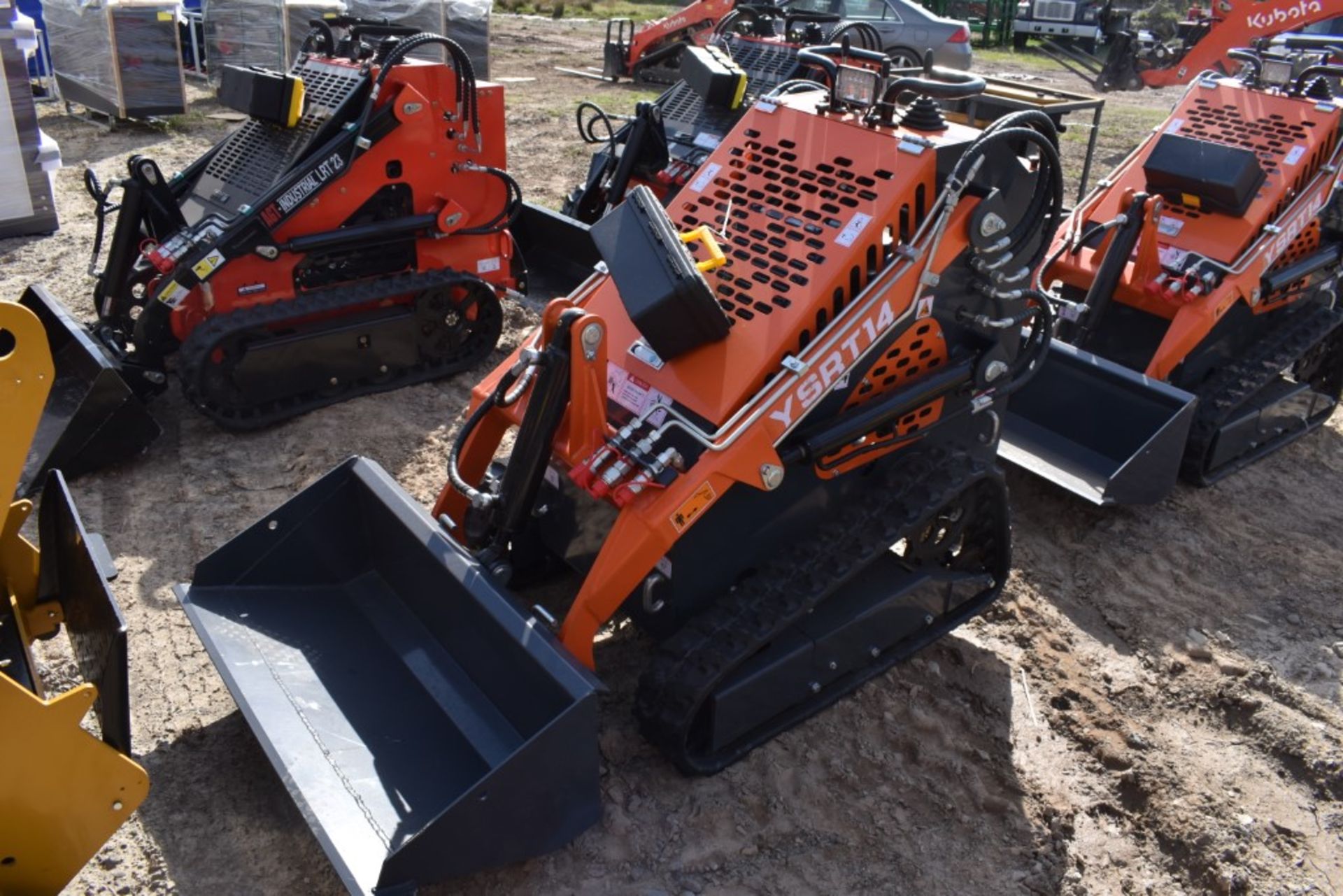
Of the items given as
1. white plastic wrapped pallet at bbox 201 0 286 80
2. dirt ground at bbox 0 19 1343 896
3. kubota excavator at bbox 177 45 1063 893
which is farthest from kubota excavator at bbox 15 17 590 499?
white plastic wrapped pallet at bbox 201 0 286 80

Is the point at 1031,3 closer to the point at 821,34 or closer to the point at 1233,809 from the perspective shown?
the point at 821,34

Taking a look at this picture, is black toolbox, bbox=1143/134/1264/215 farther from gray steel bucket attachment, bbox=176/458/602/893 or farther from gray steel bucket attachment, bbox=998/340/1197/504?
gray steel bucket attachment, bbox=176/458/602/893

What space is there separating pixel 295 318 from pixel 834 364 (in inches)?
120

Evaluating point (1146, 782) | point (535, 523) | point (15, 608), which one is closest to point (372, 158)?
point (535, 523)

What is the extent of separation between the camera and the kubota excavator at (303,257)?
5145mm

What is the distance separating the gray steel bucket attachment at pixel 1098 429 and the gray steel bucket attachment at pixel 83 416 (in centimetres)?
385

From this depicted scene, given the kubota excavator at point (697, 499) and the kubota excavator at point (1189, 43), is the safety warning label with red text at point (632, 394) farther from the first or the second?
the kubota excavator at point (1189, 43)

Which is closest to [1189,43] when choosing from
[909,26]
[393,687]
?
[909,26]

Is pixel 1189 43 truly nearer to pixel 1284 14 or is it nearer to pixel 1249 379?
pixel 1284 14

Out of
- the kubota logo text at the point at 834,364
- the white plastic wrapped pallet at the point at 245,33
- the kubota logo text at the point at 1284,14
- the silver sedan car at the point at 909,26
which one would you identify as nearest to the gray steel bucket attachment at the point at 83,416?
the kubota logo text at the point at 834,364

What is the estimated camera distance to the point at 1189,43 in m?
16.1

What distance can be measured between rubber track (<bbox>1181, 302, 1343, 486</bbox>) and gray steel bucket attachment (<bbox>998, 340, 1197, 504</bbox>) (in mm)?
182

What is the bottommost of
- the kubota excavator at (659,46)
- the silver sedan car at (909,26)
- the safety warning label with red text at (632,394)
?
the kubota excavator at (659,46)

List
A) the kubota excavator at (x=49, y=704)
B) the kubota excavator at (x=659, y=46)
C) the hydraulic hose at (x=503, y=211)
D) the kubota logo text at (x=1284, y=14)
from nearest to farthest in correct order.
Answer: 1. the kubota excavator at (x=49, y=704)
2. the hydraulic hose at (x=503, y=211)
3. the kubota logo text at (x=1284, y=14)
4. the kubota excavator at (x=659, y=46)
